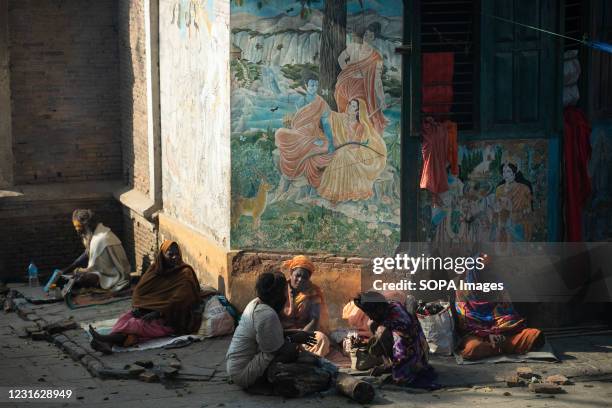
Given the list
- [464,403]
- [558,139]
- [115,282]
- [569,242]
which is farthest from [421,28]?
[115,282]

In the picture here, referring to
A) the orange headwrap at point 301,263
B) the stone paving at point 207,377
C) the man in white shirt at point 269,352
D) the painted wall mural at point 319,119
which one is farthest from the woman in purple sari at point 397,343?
the painted wall mural at point 319,119

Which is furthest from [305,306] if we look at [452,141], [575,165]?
[575,165]

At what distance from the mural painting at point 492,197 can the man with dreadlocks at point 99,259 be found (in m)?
3.85

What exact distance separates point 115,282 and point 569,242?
5.05m

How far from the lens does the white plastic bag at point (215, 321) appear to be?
11.3m

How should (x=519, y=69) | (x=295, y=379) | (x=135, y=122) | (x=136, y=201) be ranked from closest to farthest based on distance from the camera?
(x=295, y=379), (x=519, y=69), (x=136, y=201), (x=135, y=122)

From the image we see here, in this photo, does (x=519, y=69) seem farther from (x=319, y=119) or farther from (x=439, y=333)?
(x=439, y=333)

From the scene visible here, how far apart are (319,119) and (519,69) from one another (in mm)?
1981

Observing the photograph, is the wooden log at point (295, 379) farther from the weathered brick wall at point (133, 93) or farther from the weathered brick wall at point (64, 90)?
the weathered brick wall at point (64, 90)

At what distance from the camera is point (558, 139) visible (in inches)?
449

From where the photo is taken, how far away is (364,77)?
11086 millimetres

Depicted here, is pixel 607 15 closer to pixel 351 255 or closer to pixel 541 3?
pixel 541 3

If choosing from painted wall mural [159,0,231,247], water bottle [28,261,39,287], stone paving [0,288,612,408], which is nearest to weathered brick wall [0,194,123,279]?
water bottle [28,261,39,287]

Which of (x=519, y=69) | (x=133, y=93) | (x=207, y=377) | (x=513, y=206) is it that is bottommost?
(x=207, y=377)
